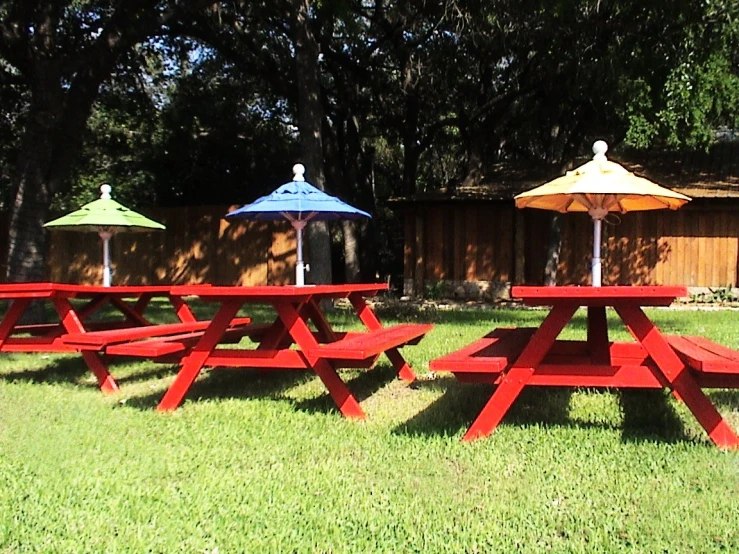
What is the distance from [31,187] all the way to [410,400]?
23.2 ft

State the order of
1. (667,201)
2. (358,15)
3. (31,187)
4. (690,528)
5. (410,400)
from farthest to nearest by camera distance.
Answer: (358,15) < (31,187) < (410,400) < (667,201) < (690,528)

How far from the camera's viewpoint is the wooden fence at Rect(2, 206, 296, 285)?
17.5 m

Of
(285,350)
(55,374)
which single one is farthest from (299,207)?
(55,374)

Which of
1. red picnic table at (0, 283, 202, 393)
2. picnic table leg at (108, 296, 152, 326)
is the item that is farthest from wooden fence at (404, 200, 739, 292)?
red picnic table at (0, 283, 202, 393)

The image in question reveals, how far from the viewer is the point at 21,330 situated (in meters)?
6.62

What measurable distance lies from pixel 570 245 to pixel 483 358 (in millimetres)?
12698

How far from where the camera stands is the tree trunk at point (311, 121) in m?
12.4

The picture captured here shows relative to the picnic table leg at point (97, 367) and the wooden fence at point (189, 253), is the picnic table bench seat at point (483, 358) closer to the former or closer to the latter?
the picnic table leg at point (97, 367)

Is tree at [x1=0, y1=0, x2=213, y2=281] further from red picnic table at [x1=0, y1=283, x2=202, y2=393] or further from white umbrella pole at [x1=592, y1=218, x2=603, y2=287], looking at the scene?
white umbrella pole at [x1=592, y1=218, x2=603, y2=287]

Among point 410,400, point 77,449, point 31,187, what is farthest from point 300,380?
point 31,187

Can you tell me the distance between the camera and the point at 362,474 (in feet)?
11.5

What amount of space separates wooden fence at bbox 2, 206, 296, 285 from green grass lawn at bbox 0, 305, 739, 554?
11858 millimetres

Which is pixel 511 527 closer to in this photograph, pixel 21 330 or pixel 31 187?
pixel 21 330

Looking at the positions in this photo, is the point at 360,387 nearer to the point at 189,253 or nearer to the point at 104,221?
the point at 104,221
